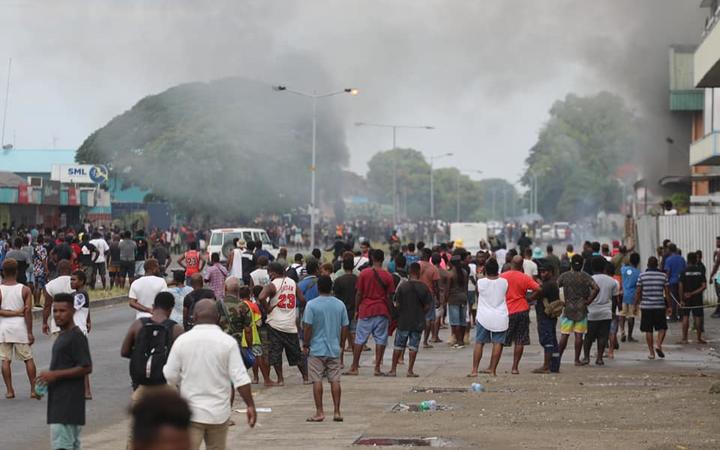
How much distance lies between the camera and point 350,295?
18.7 meters

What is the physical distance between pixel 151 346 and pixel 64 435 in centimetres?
136

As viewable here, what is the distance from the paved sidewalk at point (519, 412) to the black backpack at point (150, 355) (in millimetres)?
2173

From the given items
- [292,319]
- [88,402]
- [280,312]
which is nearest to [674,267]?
[292,319]

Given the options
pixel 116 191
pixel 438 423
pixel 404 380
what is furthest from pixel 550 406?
pixel 116 191

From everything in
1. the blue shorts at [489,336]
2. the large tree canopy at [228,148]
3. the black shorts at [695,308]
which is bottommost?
the blue shorts at [489,336]

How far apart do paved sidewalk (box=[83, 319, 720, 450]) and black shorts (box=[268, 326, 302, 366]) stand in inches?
16.3

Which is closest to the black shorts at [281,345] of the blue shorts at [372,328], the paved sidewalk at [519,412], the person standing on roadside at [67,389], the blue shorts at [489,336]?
the paved sidewalk at [519,412]

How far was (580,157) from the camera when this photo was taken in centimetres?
12506

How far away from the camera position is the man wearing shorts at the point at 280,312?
16406mm

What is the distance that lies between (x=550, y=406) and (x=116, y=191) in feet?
243

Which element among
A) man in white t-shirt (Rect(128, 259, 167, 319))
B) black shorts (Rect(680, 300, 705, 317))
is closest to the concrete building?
black shorts (Rect(680, 300, 705, 317))

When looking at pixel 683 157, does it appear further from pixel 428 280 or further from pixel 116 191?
pixel 116 191

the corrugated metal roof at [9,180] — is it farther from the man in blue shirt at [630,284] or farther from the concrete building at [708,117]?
the man in blue shirt at [630,284]

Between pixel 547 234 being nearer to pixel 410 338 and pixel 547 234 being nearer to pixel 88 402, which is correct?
pixel 410 338
